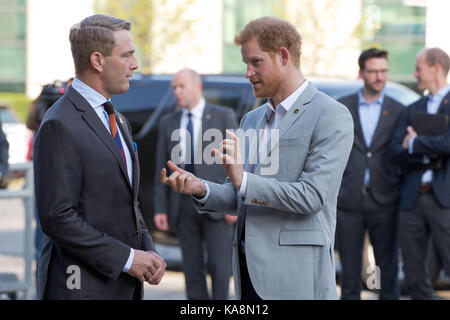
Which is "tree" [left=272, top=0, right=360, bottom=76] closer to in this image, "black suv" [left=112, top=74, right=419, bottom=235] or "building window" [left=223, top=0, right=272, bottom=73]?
"building window" [left=223, top=0, right=272, bottom=73]

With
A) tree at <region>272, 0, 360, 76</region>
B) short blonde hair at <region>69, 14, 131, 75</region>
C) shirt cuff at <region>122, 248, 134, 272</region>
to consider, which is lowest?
shirt cuff at <region>122, 248, 134, 272</region>

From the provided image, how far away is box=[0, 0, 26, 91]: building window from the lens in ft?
101

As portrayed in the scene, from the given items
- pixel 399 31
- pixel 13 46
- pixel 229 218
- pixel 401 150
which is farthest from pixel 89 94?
pixel 13 46

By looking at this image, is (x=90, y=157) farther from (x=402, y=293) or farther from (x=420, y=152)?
(x=402, y=293)

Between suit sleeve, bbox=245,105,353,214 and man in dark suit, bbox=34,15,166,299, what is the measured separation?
1.90 ft

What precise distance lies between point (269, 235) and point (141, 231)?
62cm

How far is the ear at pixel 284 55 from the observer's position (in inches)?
135

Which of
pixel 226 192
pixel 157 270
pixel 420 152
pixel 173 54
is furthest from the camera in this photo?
pixel 173 54

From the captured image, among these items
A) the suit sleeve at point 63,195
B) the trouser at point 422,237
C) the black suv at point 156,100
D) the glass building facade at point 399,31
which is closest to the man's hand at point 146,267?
the suit sleeve at point 63,195

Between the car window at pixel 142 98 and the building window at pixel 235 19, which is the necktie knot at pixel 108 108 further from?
the building window at pixel 235 19

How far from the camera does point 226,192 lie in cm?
359

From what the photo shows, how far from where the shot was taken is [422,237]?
6137mm

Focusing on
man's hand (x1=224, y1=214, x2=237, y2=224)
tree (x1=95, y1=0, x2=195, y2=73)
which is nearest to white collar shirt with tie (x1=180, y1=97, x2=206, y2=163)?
man's hand (x1=224, y1=214, x2=237, y2=224)
